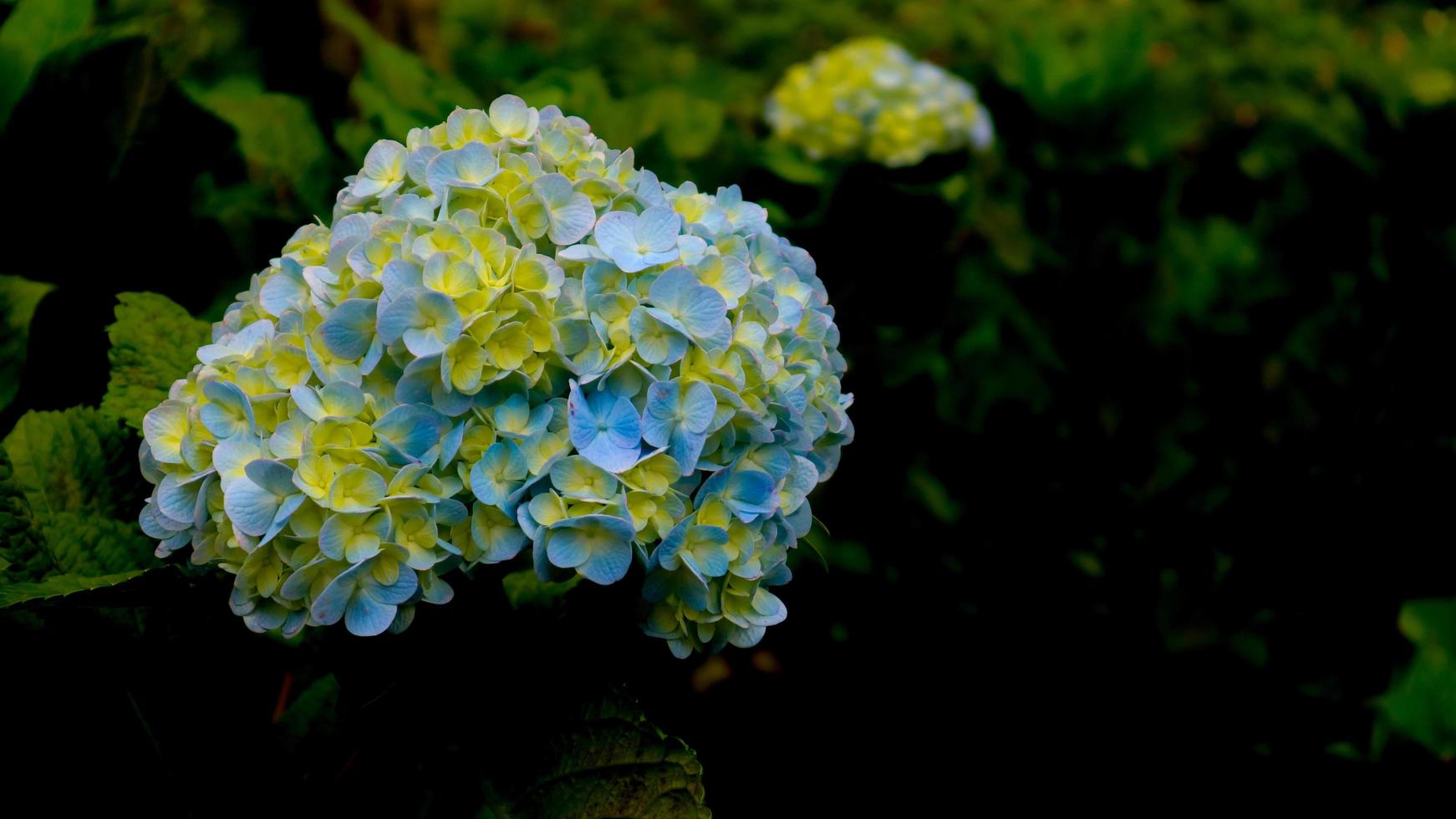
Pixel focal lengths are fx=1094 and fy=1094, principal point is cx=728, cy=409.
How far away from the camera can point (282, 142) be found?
5.99 feet

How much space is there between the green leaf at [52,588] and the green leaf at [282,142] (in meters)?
0.82

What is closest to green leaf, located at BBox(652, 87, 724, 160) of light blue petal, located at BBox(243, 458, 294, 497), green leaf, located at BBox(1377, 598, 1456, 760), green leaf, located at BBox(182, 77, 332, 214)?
green leaf, located at BBox(182, 77, 332, 214)

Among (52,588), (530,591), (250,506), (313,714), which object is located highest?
(250,506)

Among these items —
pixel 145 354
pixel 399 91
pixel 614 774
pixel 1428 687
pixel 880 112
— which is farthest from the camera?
pixel 880 112

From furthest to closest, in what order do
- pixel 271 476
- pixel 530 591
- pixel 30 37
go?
pixel 30 37
pixel 530 591
pixel 271 476

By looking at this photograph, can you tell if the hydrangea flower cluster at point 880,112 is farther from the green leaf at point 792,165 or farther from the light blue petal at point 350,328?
the light blue petal at point 350,328

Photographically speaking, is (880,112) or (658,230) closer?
(658,230)

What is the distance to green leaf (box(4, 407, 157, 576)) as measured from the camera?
1265 mm

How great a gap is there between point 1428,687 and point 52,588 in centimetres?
226

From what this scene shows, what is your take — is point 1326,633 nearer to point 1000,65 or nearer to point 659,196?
point 1000,65

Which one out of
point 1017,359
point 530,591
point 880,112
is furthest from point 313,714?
point 1017,359

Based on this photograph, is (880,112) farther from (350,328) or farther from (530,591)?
(350,328)

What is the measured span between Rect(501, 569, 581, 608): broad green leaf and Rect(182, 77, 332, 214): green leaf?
72cm

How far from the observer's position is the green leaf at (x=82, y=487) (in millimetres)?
1265
